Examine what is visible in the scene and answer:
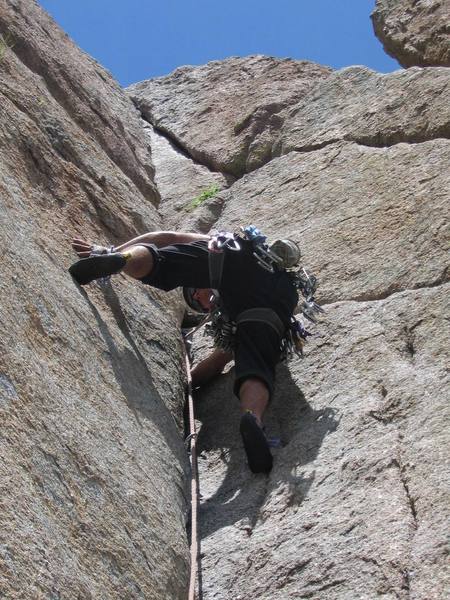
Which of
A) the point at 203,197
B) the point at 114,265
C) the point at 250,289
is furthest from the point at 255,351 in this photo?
the point at 203,197

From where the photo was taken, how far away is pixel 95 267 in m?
6.46

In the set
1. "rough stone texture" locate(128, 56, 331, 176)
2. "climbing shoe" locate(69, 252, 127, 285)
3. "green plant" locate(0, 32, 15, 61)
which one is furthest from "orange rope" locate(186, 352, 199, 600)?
"rough stone texture" locate(128, 56, 331, 176)

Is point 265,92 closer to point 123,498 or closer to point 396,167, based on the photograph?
point 396,167

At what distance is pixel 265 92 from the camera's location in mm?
10906

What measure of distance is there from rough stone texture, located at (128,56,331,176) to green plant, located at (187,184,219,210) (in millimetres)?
402

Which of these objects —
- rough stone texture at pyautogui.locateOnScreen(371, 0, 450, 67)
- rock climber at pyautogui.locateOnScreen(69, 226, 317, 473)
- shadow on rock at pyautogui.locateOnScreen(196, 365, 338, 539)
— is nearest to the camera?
shadow on rock at pyautogui.locateOnScreen(196, 365, 338, 539)

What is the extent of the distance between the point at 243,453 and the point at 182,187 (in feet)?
13.5

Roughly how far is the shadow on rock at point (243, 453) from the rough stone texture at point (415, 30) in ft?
13.8

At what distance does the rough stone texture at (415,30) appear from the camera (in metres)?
9.93

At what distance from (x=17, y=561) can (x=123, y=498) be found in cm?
117

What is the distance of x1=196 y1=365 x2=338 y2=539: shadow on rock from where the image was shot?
5848 millimetres

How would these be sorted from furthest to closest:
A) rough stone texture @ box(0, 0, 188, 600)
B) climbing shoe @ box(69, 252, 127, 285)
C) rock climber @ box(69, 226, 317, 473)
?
rock climber @ box(69, 226, 317, 473) → climbing shoe @ box(69, 252, 127, 285) → rough stone texture @ box(0, 0, 188, 600)

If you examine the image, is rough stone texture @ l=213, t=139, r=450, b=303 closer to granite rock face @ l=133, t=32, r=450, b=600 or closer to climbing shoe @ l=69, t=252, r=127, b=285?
granite rock face @ l=133, t=32, r=450, b=600

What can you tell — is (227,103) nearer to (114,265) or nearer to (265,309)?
(265,309)
